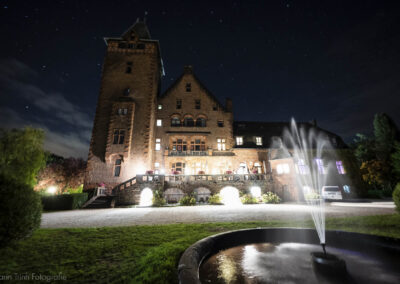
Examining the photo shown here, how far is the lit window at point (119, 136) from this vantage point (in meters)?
23.1

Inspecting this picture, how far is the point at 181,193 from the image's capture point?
65.2 ft

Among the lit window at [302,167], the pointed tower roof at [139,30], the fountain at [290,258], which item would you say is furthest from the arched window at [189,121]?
the fountain at [290,258]

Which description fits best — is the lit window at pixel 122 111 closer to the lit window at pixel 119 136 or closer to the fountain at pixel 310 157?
the lit window at pixel 119 136

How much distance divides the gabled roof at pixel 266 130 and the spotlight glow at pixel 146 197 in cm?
1659

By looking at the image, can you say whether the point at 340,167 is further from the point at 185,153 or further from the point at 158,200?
the point at 158,200

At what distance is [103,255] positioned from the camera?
452 centimetres

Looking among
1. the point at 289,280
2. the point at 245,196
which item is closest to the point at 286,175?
the point at 245,196

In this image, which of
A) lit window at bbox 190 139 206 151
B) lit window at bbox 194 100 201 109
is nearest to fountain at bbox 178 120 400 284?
lit window at bbox 190 139 206 151

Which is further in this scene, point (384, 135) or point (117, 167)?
point (384, 135)

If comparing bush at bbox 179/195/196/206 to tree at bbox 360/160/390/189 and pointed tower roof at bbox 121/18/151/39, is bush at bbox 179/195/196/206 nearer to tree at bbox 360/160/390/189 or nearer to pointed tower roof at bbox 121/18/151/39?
tree at bbox 360/160/390/189

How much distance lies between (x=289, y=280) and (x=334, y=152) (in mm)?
32090

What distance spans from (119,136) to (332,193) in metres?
31.8

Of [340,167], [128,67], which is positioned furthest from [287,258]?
[128,67]

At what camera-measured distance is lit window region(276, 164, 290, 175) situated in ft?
66.7
